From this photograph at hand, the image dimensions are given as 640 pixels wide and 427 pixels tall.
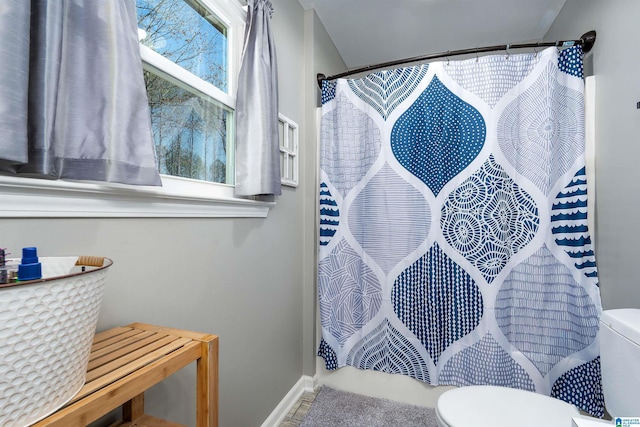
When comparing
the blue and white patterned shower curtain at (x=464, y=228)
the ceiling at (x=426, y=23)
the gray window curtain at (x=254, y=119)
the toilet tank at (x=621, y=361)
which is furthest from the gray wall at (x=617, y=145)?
the gray window curtain at (x=254, y=119)

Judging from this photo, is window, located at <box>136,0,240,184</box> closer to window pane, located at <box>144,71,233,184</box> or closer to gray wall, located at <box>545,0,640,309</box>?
window pane, located at <box>144,71,233,184</box>

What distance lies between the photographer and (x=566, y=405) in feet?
3.61

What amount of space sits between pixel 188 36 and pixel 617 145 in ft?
6.11

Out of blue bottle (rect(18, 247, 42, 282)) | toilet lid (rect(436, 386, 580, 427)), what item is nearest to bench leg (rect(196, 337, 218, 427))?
blue bottle (rect(18, 247, 42, 282))

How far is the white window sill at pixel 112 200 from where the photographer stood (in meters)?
0.63

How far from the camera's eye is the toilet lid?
102 centimetres

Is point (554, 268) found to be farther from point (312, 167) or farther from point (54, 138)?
point (54, 138)

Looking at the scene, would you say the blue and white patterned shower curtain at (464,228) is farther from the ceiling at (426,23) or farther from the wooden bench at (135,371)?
the wooden bench at (135,371)

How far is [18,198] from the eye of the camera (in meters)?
0.63

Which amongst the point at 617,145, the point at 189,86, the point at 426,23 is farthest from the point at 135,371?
the point at 426,23

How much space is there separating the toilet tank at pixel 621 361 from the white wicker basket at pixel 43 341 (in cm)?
140

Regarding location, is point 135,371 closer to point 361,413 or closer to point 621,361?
point 621,361

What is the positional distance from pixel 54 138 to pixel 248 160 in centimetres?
71

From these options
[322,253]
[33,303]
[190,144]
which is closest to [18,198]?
[33,303]
